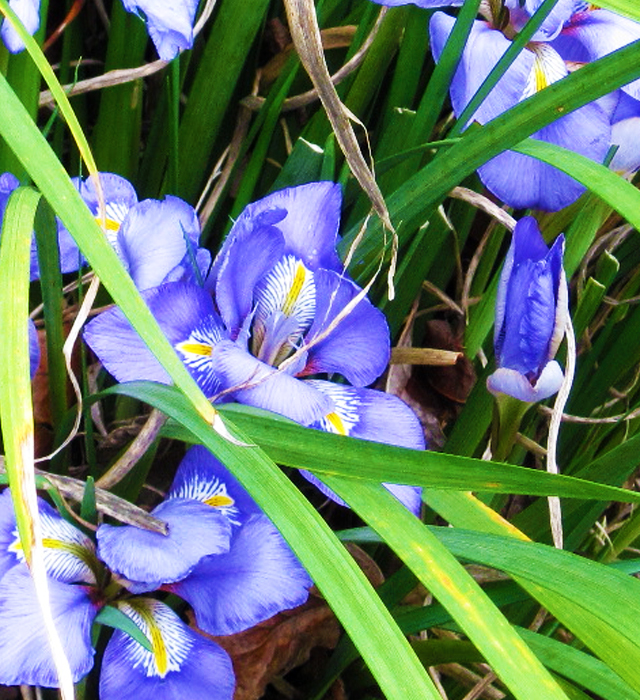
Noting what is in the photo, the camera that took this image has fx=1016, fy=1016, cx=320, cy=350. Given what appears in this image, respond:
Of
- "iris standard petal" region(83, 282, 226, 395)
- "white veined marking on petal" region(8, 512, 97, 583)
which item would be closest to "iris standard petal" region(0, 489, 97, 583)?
"white veined marking on petal" region(8, 512, 97, 583)

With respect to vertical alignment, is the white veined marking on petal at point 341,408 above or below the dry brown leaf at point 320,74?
→ below

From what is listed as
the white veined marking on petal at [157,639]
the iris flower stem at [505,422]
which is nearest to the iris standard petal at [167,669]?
the white veined marking on petal at [157,639]

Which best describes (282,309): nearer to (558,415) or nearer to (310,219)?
(310,219)

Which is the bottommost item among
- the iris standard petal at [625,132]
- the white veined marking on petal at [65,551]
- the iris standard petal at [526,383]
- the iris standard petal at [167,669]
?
the iris standard petal at [167,669]

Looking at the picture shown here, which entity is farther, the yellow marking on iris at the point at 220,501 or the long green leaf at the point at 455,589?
the yellow marking on iris at the point at 220,501

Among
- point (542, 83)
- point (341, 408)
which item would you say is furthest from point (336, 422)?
point (542, 83)

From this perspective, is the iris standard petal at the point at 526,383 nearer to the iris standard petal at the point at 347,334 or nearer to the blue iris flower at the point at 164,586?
the iris standard petal at the point at 347,334
